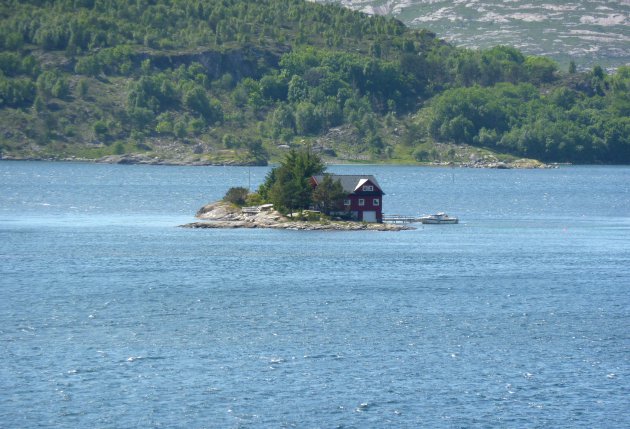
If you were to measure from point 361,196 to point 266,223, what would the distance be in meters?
9.77

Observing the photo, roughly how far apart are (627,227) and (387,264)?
50.1 meters

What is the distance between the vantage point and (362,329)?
65188 millimetres

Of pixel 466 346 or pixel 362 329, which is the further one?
pixel 362 329

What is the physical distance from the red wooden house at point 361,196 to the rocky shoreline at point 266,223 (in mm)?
1650

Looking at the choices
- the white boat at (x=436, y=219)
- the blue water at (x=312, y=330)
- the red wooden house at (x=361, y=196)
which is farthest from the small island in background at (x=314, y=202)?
the white boat at (x=436, y=219)

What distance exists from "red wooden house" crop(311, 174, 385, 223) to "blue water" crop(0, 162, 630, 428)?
14.4ft

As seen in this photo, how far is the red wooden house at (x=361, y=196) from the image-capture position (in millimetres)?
118500

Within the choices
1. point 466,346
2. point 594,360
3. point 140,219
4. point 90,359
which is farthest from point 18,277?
point 140,219

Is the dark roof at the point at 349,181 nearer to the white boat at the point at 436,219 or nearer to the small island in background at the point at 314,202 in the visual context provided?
the small island in background at the point at 314,202

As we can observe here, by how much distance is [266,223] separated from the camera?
398ft

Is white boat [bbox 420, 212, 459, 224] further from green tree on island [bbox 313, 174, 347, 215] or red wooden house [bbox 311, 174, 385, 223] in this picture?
green tree on island [bbox 313, 174, 347, 215]

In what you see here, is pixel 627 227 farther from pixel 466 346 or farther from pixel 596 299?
pixel 466 346

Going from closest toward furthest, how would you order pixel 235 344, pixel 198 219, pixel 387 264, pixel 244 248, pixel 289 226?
pixel 235 344 → pixel 387 264 → pixel 244 248 → pixel 289 226 → pixel 198 219

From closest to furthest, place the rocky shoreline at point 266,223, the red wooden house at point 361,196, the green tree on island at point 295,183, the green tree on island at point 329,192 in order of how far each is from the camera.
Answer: the green tree on island at point 329,192
the rocky shoreline at point 266,223
the green tree on island at point 295,183
the red wooden house at point 361,196
